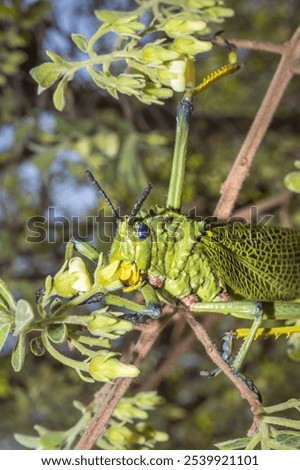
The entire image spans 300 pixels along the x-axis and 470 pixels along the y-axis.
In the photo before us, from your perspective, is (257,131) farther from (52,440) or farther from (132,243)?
(52,440)

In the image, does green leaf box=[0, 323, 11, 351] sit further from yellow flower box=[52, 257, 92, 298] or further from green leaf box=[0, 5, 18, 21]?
green leaf box=[0, 5, 18, 21]

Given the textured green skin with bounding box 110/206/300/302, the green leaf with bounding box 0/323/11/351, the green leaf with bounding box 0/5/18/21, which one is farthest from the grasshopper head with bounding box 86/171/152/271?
the green leaf with bounding box 0/5/18/21

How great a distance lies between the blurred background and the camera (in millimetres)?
1526

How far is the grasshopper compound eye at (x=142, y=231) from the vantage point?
2.64 ft

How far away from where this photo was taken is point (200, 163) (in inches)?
68.5

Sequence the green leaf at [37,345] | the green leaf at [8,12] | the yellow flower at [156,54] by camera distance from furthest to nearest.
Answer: the green leaf at [8,12] < the yellow flower at [156,54] < the green leaf at [37,345]

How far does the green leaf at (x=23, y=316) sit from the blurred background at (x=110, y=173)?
0.67 metres

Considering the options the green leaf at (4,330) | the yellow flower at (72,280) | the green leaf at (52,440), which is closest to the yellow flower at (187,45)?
the yellow flower at (72,280)

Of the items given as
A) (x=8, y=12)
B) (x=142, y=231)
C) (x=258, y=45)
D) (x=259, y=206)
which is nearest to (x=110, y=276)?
(x=142, y=231)

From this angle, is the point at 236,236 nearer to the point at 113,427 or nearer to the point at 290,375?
the point at 113,427

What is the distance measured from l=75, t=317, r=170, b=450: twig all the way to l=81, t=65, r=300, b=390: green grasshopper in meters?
0.04

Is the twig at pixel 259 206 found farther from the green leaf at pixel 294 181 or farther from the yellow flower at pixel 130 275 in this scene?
the yellow flower at pixel 130 275

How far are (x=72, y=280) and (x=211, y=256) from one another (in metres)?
0.28

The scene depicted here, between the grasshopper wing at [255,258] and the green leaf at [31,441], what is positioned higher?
the grasshopper wing at [255,258]
